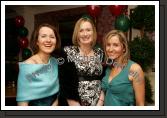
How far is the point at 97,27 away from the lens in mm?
3299

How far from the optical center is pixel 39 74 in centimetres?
330

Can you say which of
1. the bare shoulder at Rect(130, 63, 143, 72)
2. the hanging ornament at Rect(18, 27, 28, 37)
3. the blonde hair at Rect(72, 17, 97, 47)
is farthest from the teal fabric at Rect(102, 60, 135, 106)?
the hanging ornament at Rect(18, 27, 28, 37)

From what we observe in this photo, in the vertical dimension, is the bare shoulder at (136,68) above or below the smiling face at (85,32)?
below

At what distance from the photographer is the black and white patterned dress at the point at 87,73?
10.8ft

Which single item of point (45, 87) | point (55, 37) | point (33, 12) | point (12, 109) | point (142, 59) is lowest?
point (12, 109)

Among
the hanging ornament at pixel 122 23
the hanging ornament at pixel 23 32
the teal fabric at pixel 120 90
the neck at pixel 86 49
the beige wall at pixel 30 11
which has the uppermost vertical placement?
the beige wall at pixel 30 11

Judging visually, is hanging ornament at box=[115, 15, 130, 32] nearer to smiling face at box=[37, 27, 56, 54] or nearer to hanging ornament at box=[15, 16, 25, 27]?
smiling face at box=[37, 27, 56, 54]

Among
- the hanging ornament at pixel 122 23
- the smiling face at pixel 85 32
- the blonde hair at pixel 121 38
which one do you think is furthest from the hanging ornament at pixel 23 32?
the hanging ornament at pixel 122 23

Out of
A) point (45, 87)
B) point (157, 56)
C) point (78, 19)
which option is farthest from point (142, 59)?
point (45, 87)

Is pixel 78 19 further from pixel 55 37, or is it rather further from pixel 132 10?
pixel 132 10

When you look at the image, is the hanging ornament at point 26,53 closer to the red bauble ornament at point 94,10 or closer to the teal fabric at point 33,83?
the teal fabric at point 33,83

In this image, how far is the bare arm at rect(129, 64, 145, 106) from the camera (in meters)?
3.28

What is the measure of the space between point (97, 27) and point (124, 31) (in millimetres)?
251

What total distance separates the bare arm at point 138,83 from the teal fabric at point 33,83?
2.40 feet
